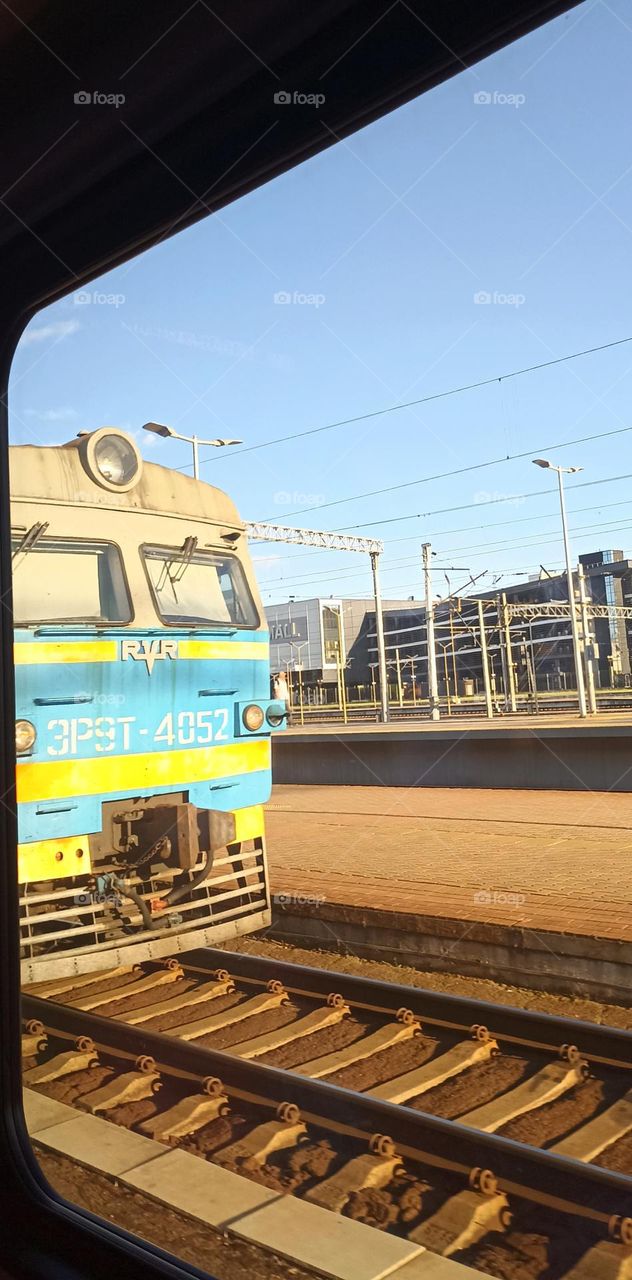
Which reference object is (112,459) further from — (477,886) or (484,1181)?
(484,1181)

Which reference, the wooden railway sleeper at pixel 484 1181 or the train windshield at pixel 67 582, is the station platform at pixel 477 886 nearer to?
the wooden railway sleeper at pixel 484 1181

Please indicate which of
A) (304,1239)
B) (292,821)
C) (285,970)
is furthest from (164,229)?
(292,821)

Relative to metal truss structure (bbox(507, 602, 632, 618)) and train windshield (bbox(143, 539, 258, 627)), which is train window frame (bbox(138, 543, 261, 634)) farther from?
metal truss structure (bbox(507, 602, 632, 618))

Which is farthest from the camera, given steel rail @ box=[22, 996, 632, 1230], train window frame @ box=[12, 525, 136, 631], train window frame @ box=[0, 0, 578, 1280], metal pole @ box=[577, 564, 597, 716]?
metal pole @ box=[577, 564, 597, 716]

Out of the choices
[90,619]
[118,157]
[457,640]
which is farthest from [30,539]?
[457,640]

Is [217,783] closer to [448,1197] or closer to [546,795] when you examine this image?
[448,1197]

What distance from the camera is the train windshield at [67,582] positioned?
16.1 feet

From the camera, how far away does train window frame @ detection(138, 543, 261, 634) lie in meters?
5.57

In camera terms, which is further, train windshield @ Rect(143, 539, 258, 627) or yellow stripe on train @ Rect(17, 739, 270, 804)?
train windshield @ Rect(143, 539, 258, 627)

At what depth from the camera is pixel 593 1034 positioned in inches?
161

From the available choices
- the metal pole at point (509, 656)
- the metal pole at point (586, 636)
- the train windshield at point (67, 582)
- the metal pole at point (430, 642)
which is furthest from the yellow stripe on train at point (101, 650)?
the metal pole at point (430, 642)

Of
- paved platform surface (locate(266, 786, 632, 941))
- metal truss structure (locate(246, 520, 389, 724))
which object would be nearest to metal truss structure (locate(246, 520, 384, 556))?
metal truss structure (locate(246, 520, 389, 724))

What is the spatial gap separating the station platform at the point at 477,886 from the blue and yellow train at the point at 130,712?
819 mm

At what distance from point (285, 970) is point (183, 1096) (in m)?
1.53
